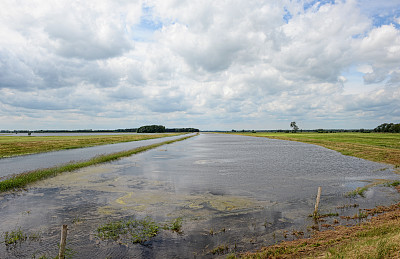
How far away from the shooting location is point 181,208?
18.0 meters

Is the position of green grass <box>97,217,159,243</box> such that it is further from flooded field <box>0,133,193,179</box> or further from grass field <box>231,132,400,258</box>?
flooded field <box>0,133,193,179</box>

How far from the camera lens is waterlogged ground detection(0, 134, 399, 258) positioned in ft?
39.3

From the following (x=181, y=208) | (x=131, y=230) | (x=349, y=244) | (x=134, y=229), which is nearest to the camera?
(x=349, y=244)

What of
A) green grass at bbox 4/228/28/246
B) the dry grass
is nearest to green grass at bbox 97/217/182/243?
green grass at bbox 4/228/28/246

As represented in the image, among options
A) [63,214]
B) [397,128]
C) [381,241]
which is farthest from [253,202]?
[397,128]

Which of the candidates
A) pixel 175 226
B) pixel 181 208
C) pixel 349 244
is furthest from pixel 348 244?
pixel 181 208

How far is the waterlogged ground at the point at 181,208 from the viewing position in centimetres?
1198

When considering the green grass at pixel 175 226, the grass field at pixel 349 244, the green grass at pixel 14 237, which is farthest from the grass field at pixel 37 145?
the grass field at pixel 349 244

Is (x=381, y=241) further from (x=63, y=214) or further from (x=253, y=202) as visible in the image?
(x=63, y=214)

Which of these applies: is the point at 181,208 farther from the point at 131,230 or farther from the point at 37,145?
the point at 37,145

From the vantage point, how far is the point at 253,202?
19.4 meters

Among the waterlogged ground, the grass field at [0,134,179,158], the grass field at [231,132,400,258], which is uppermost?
the grass field at [0,134,179,158]

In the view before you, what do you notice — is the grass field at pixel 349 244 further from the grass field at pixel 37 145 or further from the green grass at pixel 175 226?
the grass field at pixel 37 145

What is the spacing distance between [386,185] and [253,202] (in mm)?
16636
